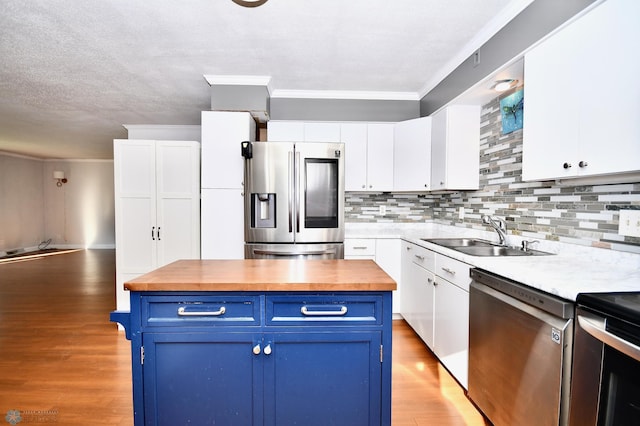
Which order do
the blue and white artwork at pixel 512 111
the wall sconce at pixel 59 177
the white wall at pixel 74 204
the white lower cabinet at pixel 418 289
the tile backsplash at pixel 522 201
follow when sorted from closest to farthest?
the tile backsplash at pixel 522 201 < the blue and white artwork at pixel 512 111 < the white lower cabinet at pixel 418 289 < the wall sconce at pixel 59 177 < the white wall at pixel 74 204

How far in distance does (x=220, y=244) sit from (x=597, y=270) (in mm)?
2791

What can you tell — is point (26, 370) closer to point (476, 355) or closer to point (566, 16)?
point (476, 355)

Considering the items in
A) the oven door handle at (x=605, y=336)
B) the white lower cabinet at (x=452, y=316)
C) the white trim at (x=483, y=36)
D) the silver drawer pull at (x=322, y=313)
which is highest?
the white trim at (x=483, y=36)

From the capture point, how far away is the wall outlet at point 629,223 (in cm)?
140

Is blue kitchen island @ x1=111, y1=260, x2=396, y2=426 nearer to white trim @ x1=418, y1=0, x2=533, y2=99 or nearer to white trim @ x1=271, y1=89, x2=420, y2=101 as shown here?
white trim @ x1=418, y1=0, x2=533, y2=99

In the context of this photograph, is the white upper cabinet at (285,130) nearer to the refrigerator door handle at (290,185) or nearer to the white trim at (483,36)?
the refrigerator door handle at (290,185)

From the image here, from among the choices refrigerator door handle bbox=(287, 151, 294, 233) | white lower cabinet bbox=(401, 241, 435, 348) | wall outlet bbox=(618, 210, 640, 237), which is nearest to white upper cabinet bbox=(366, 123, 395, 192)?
white lower cabinet bbox=(401, 241, 435, 348)

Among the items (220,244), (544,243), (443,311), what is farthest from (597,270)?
(220,244)

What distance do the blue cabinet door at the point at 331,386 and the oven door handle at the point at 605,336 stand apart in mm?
727

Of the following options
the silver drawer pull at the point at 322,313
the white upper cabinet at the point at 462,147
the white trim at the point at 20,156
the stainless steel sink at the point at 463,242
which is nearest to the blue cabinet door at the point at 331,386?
the silver drawer pull at the point at 322,313

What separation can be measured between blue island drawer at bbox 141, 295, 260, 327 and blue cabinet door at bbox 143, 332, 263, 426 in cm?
5

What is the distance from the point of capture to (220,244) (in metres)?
2.98

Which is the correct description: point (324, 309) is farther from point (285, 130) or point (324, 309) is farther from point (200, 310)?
point (285, 130)

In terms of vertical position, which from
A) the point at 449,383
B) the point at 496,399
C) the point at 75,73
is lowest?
the point at 449,383
